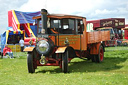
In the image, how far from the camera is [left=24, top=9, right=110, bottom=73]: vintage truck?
8453 millimetres

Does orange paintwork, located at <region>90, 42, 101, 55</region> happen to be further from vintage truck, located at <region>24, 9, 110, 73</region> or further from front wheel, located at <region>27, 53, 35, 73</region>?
front wheel, located at <region>27, 53, 35, 73</region>

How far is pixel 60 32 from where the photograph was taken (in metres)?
9.00

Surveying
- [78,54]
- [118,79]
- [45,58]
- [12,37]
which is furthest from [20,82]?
[12,37]

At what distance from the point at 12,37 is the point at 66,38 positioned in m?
16.8

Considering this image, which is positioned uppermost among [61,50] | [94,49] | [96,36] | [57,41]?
[96,36]

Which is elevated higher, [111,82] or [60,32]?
[60,32]

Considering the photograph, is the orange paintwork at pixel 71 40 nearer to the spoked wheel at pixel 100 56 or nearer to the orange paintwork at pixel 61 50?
the orange paintwork at pixel 61 50

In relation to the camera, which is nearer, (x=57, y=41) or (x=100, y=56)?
(x=57, y=41)

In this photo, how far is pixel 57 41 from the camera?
8.76 m

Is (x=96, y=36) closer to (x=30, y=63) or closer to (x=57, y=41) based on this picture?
(x=57, y=41)

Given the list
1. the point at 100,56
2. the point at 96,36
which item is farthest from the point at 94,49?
the point at 100,56

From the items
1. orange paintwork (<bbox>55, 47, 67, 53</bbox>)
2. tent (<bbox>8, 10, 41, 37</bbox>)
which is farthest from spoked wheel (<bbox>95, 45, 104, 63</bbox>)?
tent (<bbox>8, 10, 41, 37</bbox>)

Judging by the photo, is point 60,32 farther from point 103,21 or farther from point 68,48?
point 103,21

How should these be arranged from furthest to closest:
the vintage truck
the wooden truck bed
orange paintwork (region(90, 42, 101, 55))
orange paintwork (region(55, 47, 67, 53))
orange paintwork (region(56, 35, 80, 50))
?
orange paintwork (region(90, 42, 101, 55))
the wooden truck bed
orange paintwork (region(56, 35, 80, 50))
the vintage truck
orange paintwork (region(55, 47, 67, 53))
